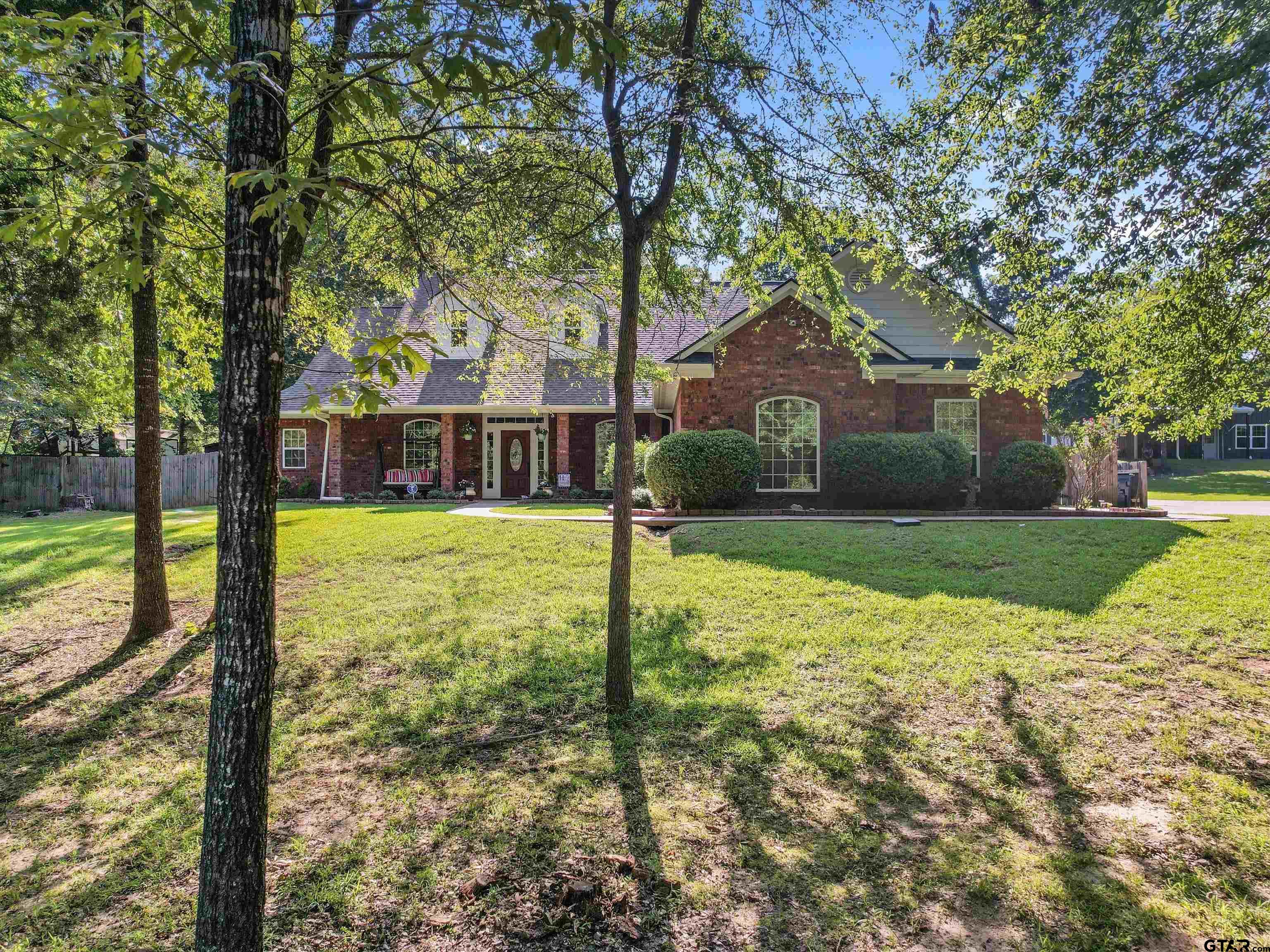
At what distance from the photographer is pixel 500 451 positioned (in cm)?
1936

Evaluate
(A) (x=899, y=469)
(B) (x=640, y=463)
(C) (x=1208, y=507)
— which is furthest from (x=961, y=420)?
(B) (x=640, y=463)

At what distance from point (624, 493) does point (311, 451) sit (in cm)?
1740

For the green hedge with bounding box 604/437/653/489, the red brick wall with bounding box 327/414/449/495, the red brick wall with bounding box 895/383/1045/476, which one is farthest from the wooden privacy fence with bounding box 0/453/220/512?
the red brick wall with bounding box 895/383/1045/476

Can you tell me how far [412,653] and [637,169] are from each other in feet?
15.6

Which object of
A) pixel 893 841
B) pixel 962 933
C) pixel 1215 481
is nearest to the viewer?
pixel 962 933

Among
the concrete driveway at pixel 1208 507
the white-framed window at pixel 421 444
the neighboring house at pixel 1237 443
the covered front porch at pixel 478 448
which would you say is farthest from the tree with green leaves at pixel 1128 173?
the neighboring house at pixel 1237 443

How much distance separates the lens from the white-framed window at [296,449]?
19.6 meters

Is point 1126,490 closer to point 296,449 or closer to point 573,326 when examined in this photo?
point 573,326

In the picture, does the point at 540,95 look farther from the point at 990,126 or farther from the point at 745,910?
the point at 745,910

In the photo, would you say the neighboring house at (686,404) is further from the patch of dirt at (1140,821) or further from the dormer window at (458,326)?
the patch of dirt at (1140,821)

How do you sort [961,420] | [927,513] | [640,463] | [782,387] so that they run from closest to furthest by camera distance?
[927,513] < [782,387] < [640,463] < [961,420]

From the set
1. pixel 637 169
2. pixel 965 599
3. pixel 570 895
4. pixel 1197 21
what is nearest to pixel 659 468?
pixel 965 599

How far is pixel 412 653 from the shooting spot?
6.27 meters

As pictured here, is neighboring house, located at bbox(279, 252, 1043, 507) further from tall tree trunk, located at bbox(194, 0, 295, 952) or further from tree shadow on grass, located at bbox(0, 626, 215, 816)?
tall tree trunk, located at bbox(194, 0, 295, 952)
